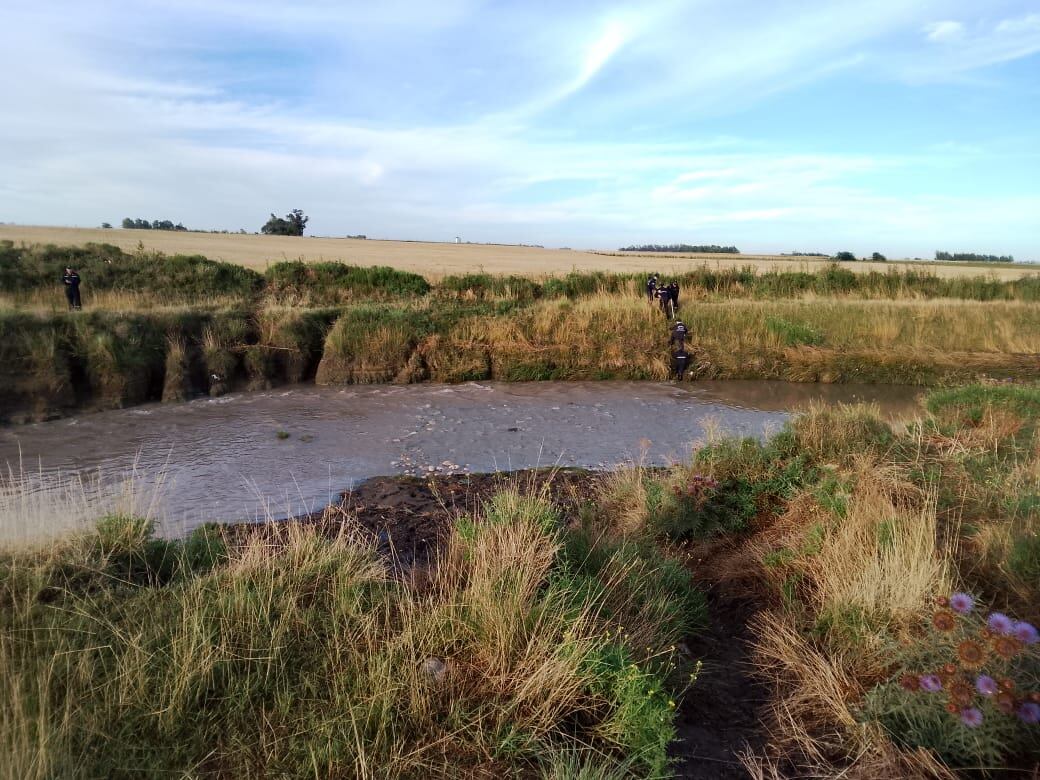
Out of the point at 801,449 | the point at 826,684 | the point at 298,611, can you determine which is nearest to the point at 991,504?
the point at 801,449

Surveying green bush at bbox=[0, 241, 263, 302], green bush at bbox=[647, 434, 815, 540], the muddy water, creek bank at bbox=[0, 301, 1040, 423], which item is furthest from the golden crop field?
green bush at bbox=[647, 434, 815, 540]

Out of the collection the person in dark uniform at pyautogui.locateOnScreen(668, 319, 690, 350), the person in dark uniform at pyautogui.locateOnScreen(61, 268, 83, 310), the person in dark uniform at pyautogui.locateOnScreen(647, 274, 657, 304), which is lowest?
the person in dark uniform at pyautogui.locateOnScreen(668, 319, 690, 350)

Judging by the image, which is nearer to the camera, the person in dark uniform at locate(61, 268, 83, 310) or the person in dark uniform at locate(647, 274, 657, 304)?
the person in dark uniform at locate(61, 268, 83, 310)

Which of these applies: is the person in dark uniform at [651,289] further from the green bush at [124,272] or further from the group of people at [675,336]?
the green bush at [124,272]

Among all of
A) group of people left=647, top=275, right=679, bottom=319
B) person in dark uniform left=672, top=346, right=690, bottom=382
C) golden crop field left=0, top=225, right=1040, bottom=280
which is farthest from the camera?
golden crop field left=0, top=225, right=1040, bottom=280

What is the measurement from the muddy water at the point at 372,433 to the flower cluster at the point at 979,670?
518cm

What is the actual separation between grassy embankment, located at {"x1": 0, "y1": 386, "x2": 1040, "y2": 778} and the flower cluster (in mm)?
12

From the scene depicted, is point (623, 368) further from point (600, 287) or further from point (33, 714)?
point (33, 714)

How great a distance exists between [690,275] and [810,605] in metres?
22.4

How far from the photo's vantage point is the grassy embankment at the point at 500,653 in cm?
266

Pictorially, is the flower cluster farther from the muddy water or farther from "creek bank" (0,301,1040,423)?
"creek bank" (0,301,1040,423)

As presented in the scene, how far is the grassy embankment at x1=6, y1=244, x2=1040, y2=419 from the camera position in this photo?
537 inches

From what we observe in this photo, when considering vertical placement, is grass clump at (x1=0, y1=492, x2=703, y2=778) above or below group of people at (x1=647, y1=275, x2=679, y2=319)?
below

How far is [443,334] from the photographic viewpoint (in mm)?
17438
